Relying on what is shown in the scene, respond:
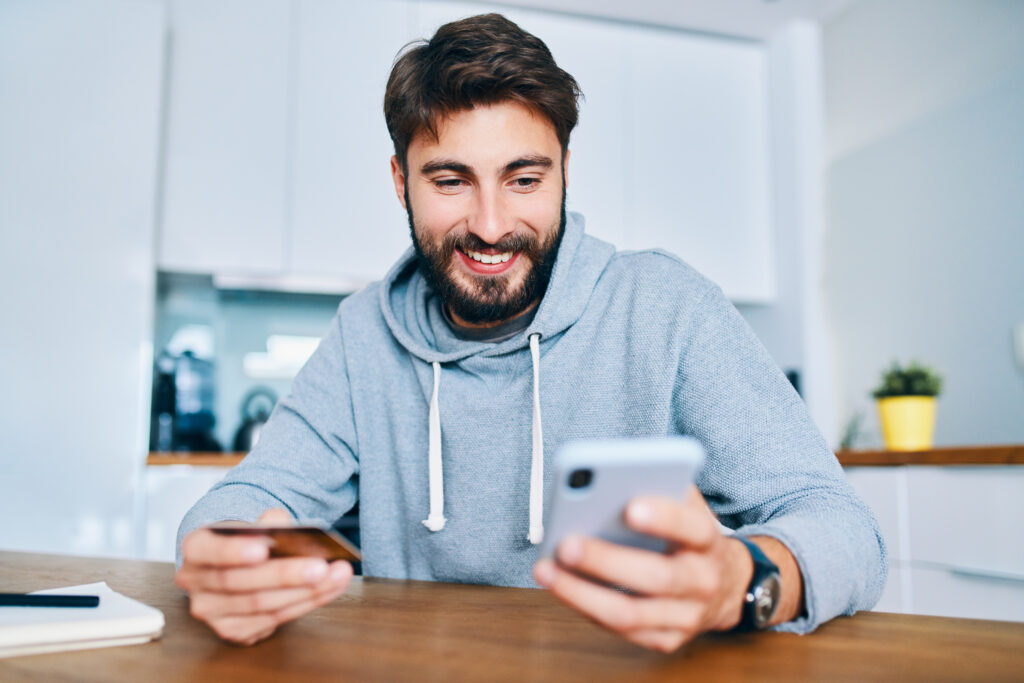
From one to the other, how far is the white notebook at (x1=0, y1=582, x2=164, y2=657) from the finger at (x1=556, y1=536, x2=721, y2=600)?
1.12 ft

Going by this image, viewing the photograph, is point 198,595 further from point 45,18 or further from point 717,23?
point 717,23

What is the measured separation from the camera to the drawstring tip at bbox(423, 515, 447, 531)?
3.53 ft

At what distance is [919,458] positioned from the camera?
1.98 m

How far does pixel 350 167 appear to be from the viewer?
2871 mm

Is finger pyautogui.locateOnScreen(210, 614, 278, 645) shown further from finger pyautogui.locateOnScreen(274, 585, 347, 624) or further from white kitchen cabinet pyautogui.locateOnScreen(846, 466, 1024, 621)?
white kitchen cabinet pyautogui.locateOnScreen(846, 466, 1024, 621)

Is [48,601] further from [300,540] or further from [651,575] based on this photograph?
[651,575]

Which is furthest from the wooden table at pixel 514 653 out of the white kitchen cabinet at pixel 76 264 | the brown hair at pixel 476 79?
the white kitchen cabinet at pixel 76 264

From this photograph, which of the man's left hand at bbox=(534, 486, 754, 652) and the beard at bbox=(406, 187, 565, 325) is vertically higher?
the beard at bbox=(406, 187, 565, 325)

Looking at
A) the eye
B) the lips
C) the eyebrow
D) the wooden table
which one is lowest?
the wooden table

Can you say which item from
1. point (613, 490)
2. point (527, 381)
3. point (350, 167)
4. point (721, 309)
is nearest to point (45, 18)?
point (350, 167)

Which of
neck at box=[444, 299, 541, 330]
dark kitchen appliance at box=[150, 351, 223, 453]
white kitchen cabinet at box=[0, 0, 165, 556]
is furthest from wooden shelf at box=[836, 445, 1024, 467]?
dark kitchen appliance at box=[150, 351, 223, 453]

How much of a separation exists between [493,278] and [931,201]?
2.45m

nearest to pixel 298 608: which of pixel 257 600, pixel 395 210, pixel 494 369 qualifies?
pixel 257 600

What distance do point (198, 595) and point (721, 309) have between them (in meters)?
0.72
